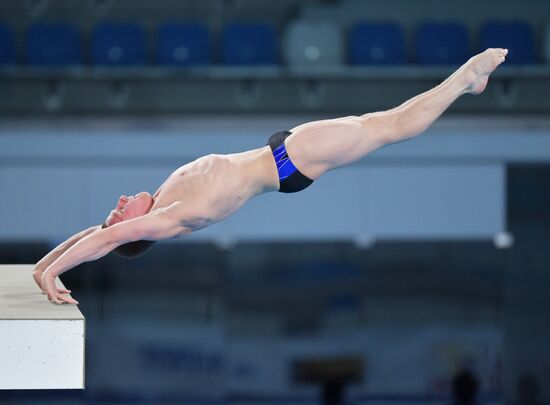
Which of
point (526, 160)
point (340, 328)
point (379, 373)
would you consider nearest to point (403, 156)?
point (526, 160)

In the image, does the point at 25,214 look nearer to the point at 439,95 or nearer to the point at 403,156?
the point at 403,156

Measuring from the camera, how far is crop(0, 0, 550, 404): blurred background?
8.04 metres

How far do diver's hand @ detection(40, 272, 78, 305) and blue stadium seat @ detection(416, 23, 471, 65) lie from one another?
6494mm

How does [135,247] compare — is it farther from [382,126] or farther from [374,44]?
[374,44]

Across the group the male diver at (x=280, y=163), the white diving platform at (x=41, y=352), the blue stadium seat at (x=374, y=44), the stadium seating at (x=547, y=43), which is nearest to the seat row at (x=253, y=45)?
the blue stadium seat at (x=374, y=44)

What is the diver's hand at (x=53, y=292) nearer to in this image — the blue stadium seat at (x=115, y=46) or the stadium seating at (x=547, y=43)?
the blue stadium seat at (x=115, y=46)

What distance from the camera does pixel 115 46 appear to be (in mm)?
10500

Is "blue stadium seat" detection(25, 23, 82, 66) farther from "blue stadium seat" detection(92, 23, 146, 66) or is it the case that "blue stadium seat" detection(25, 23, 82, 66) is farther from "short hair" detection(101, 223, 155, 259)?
"short hair" detection(101, 223, 155, 259)

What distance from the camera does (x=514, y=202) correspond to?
33.1 ft

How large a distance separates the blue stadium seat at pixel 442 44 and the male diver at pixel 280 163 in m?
5.28

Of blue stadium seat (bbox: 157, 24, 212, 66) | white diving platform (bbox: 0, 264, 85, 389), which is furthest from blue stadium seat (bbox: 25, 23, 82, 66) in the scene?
white diving platform (bbox: 0, 264, 85, 389)

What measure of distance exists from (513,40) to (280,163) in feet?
19.5

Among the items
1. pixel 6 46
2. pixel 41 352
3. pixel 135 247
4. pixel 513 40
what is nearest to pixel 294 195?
pixel 513 40

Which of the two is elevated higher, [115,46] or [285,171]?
[115,46]
